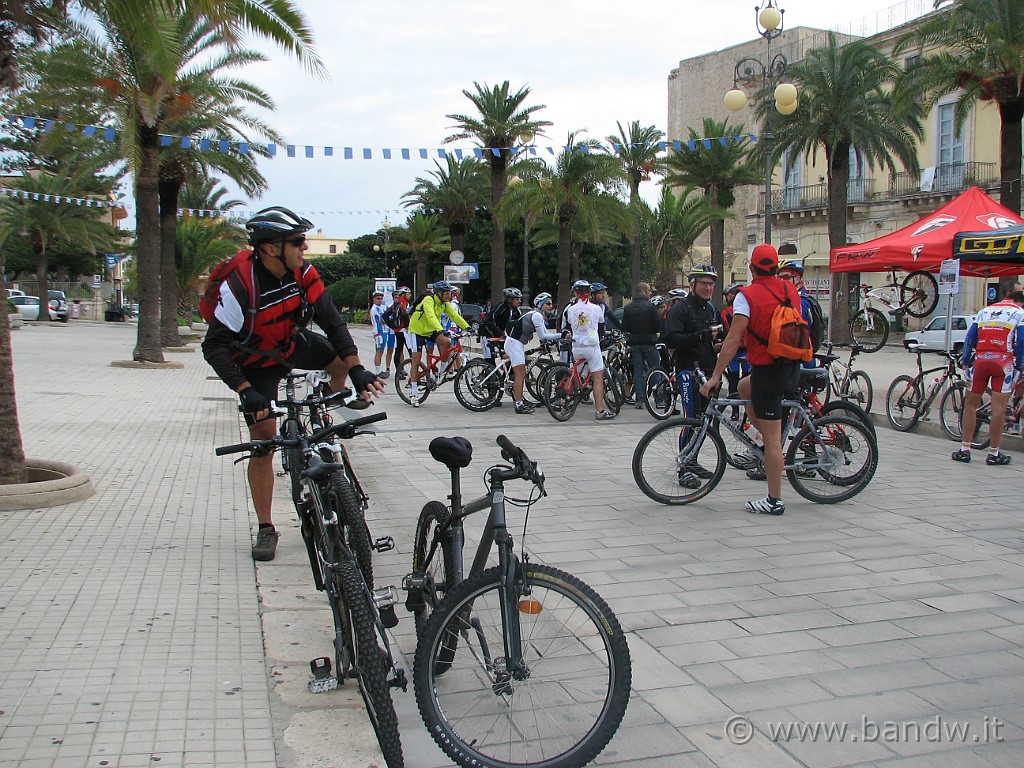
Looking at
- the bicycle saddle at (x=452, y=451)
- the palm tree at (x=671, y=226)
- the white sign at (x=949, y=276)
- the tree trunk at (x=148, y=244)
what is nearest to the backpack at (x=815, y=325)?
the white sign at (x=949, y=276)

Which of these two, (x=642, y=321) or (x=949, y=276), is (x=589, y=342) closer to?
(x=642, y=321)

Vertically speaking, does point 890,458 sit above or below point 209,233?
below

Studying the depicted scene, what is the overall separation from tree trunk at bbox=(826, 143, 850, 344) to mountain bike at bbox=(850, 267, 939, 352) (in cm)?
136

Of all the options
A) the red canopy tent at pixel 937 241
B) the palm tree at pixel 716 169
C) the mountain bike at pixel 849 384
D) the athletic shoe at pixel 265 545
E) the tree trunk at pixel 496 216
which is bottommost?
the athletic shoe at pixel 265 545

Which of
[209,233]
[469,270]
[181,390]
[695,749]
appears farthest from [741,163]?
[695,749]

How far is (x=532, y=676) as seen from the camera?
10.1 ft

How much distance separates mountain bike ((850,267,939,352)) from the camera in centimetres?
1831

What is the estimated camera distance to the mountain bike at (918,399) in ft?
35.9

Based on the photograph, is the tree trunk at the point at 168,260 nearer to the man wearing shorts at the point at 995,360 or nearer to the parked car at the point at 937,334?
the parked car at the point at 937,334

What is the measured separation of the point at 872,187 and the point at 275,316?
42.5 meters

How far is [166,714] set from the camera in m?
3.38

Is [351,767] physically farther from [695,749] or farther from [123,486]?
[123,486]

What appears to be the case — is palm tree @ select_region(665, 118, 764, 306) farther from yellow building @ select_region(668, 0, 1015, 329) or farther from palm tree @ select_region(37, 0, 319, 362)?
palm tree @ select_region(37, 0, 319, 362)

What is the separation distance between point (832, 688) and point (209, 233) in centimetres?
4040
